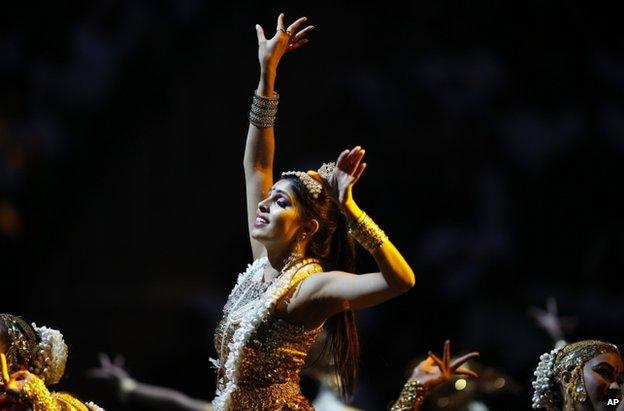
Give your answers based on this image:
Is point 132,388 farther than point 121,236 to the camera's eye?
No

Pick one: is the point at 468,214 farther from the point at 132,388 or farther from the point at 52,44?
the point at 52,44

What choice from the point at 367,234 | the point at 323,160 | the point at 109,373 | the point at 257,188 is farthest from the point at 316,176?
A: the point at 323,160

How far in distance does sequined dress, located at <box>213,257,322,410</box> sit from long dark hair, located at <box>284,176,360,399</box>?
0.34 ft

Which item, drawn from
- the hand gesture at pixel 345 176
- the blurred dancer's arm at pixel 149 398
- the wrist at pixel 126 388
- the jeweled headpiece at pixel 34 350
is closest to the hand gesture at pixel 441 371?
the hand gesture at pixel 345 176

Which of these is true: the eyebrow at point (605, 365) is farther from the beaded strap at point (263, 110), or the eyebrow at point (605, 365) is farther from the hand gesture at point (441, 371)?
the beaded strap at point (263, 110)

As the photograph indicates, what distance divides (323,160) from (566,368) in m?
Answer: 2.66

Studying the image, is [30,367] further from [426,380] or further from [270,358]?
[426,380]

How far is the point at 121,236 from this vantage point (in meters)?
5.88

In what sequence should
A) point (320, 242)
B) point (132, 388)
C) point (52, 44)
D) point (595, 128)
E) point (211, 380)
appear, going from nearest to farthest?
point (320, 242)
point (132, 388)
point (211, 380)
point (595, 128)
point (52, 44)

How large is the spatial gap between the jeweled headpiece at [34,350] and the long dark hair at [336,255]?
847 millimetres

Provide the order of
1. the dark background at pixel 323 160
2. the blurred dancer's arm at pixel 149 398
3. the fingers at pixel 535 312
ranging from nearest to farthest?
the blurred dancer's arm at pixel 149 398
the fingers at pixel 535 312
the dark background at pixel 323 160

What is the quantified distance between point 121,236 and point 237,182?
0.76 m

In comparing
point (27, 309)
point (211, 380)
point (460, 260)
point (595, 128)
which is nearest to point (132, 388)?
point (211, 380)

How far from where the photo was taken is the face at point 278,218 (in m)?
3.16
